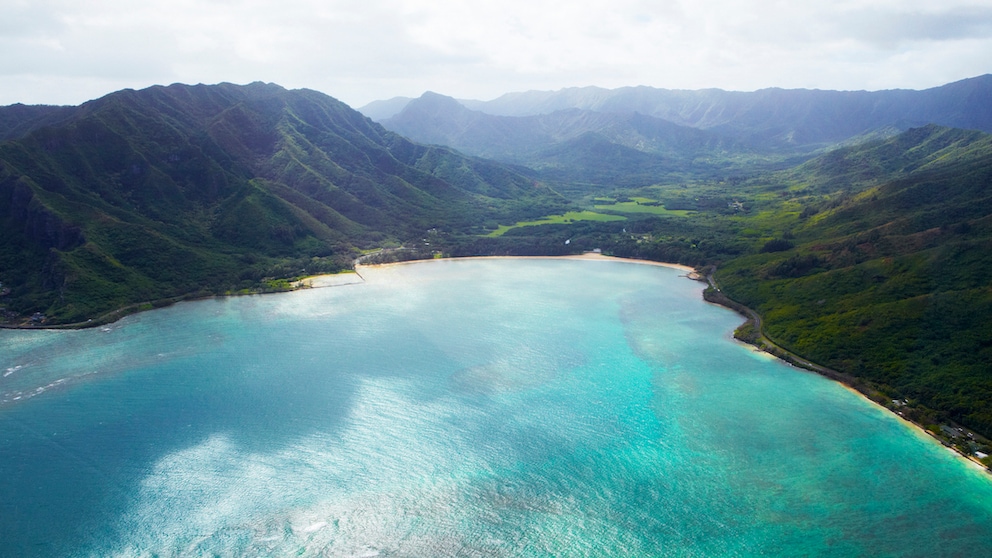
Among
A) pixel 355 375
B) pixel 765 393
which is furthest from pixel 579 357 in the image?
pixel 355 375

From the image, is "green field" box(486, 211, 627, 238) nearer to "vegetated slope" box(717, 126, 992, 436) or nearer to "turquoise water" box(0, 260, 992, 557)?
"vegetated slope" box(717, 126, 992, 436)

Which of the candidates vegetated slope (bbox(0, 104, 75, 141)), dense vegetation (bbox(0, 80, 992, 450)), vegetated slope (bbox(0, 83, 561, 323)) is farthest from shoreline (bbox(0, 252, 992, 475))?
vegetated slope (bbox(0, 104, 75, 141))

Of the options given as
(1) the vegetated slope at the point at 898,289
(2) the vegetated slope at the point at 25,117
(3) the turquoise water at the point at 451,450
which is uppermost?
(2) the vegetated slope at the point at 25,117

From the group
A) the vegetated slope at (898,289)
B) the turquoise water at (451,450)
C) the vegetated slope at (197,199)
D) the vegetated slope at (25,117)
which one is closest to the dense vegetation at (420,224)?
the vegetated slope at (898,289)

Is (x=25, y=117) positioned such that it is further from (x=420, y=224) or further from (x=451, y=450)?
(x=451, y=450)

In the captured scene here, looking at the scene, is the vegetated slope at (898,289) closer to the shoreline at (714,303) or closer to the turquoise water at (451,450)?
the shoreline at (714,303)

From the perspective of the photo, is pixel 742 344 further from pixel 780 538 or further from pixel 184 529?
pixel 184 529

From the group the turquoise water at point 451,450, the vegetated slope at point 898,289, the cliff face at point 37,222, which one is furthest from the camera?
the cliff face at point 37,222
